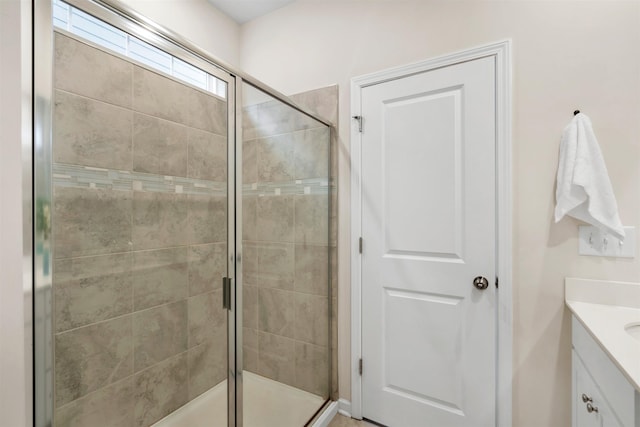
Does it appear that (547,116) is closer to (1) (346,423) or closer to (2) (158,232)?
(2) (158,232)

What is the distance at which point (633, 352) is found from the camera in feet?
2.78

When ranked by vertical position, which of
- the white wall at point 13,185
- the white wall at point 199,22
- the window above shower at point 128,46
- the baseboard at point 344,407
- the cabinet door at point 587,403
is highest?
the white wall at point 199,22

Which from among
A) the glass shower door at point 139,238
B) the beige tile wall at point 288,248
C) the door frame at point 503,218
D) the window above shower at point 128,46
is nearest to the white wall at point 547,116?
the door frame at point 503,218

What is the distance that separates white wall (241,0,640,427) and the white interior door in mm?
125

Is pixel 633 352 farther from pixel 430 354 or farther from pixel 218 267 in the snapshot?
Result: pixel 218 267

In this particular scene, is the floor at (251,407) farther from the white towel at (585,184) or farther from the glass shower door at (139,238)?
the white towel at (585,184)

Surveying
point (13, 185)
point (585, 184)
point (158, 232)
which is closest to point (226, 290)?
point (158, 232)

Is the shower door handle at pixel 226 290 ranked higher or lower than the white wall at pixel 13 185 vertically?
lower

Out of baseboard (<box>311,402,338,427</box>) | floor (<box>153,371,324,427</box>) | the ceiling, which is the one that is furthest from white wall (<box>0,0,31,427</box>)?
the ceiling

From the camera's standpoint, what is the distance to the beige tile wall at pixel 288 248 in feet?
4.42

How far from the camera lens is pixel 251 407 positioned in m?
1.36

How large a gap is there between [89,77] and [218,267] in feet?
2.63

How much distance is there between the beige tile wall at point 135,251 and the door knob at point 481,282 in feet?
3.97

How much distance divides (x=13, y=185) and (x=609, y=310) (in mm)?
2001
